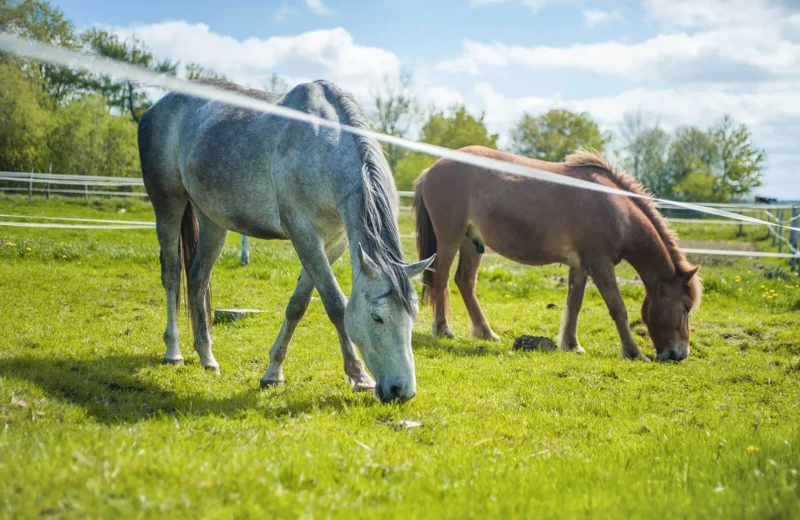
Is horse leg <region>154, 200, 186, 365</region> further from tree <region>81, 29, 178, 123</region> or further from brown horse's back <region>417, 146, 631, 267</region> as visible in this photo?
tree <region>81, 29, 178, 123</region>

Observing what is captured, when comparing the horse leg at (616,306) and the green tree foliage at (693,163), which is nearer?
the horse leg at (616,306)

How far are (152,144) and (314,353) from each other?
2.52 metres

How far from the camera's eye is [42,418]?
3824mm

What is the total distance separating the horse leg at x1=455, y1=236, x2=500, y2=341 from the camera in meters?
8.15

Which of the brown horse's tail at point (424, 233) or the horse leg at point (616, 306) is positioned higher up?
the brown horse's tail at point (424, 233)

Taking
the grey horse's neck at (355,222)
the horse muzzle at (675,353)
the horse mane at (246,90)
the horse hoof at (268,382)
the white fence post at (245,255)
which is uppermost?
the horse mane at (246,90)

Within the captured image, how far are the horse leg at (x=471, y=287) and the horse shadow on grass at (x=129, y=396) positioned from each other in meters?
3.70

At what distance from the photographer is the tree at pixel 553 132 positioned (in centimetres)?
4644

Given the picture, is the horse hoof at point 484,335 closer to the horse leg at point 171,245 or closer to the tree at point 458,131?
the horse leg at point 171,245

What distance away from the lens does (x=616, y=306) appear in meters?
7.45

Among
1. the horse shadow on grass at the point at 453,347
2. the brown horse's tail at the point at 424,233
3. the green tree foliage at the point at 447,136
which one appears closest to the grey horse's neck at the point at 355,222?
the horse shadow on grass at the point at 453,347

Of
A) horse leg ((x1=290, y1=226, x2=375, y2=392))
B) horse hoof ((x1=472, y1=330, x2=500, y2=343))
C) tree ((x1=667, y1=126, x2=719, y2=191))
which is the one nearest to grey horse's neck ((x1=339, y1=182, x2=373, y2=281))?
horse leg ((x1=290, y1=226, x2=375, y2=392))

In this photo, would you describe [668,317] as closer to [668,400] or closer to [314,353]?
[668,400]

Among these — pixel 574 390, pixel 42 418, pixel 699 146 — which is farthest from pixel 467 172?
pixel 699 146
